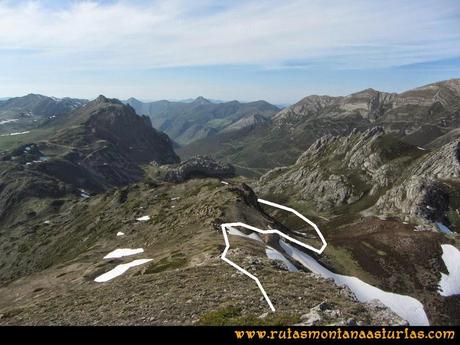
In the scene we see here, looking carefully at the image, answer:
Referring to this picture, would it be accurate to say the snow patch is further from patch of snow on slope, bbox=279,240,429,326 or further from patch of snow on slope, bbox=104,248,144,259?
patch of snow on slope, bbox=279,240,429,326

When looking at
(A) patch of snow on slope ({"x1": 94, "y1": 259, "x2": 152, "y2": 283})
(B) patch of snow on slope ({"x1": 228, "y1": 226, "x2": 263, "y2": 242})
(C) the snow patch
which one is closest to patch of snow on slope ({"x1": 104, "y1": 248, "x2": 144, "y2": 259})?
(A) patch of snow on slope ({"x1": 94, "y1": 259, "x2": 152, "y2": 283})

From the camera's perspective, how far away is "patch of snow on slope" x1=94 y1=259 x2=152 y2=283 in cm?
5878

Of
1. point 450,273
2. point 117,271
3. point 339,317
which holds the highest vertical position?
point 339,317

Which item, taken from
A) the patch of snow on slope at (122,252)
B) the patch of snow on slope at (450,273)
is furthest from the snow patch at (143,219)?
the patch of snow on slope at (450,273)

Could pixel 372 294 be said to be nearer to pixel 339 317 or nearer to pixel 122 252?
pixel 122 252

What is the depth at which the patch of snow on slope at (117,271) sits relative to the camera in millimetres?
58775

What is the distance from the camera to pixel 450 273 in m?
87.3

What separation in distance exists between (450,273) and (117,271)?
2609 inches

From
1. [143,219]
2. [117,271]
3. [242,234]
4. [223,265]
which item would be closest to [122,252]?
[117,271]

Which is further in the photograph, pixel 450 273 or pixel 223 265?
pixel 450 273

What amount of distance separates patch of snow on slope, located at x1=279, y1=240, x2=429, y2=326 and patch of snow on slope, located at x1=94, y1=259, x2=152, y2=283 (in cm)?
2153

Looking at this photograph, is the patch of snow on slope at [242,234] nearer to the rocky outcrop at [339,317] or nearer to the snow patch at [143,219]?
the rocky outcrop at [339,317]
